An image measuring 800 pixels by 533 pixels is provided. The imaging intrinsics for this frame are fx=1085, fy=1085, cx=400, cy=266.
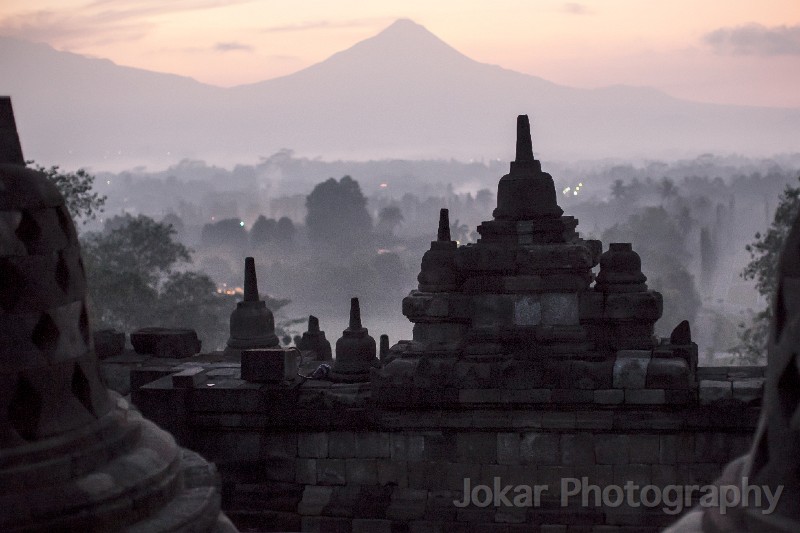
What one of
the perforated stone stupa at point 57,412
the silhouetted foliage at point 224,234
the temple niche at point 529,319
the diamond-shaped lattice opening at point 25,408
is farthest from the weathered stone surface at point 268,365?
the silhouetted foliage at point 224,234

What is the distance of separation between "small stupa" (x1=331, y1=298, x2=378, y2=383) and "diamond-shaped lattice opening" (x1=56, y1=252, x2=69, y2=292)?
843 centimetres

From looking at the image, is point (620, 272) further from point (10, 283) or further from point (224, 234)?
point (224, 234)

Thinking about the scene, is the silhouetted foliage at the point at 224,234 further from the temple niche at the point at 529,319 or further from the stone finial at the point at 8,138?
the stone finial at the point at 8,138

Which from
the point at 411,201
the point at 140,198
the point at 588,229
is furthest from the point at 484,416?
the point at 140,198

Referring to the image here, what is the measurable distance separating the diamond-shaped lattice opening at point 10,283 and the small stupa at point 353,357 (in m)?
8.69

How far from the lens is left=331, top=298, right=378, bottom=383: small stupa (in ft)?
45.3

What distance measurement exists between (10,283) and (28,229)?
31 centimetres

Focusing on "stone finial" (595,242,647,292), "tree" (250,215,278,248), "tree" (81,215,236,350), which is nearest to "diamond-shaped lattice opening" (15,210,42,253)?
"stone finial" (595,242,647,292)

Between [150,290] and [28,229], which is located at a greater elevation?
[28,229]

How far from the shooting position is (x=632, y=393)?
12.3 m

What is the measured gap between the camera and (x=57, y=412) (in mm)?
5184

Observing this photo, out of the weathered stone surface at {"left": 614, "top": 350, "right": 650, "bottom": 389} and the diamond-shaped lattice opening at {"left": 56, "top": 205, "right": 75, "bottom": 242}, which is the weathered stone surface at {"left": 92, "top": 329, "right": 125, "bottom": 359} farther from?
the diamond-shaped lattice opening at {"left": 56, "top": 205, "right": 75, "bottom": 242}

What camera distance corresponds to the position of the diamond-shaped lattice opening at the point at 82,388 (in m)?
5.39

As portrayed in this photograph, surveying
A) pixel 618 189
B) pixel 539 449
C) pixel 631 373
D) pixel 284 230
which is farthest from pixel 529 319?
pixel 618 189
